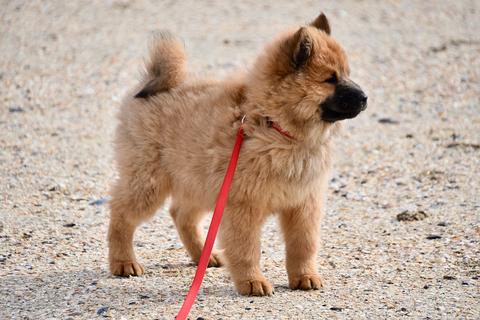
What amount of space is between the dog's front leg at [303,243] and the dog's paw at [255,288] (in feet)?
0.87

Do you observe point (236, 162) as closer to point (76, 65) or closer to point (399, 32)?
point (76, 65)

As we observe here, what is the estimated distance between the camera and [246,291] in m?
4.99

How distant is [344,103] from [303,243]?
3.22 ft

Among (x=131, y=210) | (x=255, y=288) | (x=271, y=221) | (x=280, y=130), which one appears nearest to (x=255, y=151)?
(x=280, y=130)

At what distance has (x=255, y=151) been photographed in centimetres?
498

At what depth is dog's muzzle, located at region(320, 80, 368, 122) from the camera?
4.88 m

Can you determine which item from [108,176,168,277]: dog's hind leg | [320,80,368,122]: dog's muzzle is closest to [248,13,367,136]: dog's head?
[320,80,368,122]: dog's muzzle

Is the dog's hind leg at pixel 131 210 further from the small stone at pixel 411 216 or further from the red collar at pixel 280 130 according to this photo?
the small stone at pixel 411 216

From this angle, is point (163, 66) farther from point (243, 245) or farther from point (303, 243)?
point (303, 243)

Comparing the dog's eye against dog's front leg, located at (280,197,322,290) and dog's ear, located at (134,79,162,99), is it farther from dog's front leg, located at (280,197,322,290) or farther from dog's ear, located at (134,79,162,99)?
dog's ear, located at (134,79,162,99)

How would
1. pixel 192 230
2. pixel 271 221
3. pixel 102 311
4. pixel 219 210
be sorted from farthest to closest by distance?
pixel 271 221
pixel 192 230
pixel 219 210
pixel 102 311

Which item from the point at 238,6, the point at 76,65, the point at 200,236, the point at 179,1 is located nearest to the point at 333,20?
the point at 238,6

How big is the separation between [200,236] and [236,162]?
132 centimetres

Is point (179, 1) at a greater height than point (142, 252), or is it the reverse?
point (179, 1)
